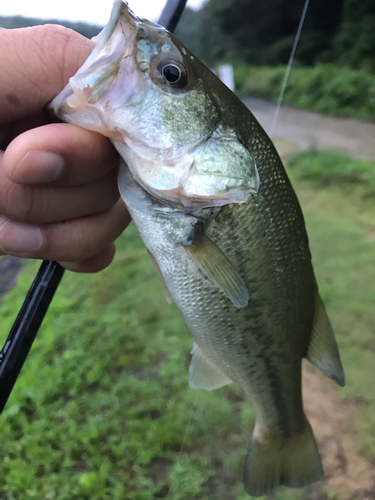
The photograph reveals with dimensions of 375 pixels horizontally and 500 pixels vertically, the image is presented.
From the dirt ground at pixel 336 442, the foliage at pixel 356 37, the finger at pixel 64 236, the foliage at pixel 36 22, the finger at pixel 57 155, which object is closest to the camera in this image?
the finger at pixel 57 155

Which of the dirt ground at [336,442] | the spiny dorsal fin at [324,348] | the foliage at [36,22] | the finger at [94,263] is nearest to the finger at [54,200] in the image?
the finger at [94,263]

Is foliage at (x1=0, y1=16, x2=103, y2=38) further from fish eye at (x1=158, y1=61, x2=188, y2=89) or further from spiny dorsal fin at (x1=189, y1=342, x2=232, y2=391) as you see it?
spiny dorsal fin at (x1=189, y1=342, x2=232, y2=391)

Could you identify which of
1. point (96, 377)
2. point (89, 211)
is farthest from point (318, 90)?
point (89, 211)

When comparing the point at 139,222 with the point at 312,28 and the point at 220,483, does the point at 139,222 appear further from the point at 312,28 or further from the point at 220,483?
the point at 312,28

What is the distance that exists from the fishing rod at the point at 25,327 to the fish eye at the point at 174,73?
1.60 ft

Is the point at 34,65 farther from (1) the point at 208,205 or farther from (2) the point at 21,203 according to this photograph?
(1) the point at 208,205

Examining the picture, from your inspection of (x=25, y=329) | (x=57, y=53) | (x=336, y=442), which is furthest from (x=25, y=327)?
(x=336, y=442)

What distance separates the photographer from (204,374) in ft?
3.01

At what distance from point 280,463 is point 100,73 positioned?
3.46 ft

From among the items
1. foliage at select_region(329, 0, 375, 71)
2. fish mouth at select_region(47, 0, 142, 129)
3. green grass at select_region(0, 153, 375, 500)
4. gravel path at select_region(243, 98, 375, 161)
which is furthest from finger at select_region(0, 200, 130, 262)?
foliage at select_region(329, 0, 375, 71)

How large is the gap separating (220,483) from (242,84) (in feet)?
18.0

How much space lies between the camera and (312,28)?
542cm

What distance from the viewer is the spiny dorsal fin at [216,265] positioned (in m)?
0.62

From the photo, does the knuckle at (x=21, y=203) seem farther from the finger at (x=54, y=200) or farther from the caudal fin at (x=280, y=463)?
the caudal fin at (x=280, y=463)
